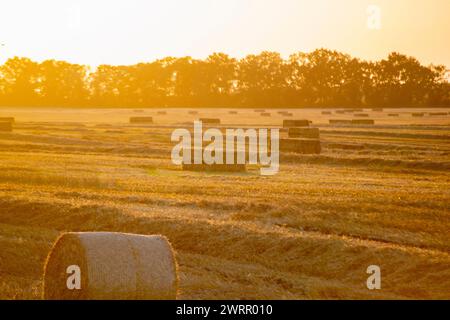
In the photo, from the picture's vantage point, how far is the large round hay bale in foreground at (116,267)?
11445 mm

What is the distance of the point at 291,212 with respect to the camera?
757 inches

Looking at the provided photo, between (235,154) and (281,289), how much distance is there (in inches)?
703

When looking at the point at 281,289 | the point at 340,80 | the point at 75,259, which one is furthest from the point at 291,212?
the point at 340,80

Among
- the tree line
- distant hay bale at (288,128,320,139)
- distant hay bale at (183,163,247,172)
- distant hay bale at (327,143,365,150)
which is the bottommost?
distant hay bale at (183,163,247,172)

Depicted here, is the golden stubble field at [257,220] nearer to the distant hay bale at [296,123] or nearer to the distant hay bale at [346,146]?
the distant hay bale at [346,146]

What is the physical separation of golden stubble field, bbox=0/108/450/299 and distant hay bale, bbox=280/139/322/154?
2598mm

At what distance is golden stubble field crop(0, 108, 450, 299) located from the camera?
13984mm

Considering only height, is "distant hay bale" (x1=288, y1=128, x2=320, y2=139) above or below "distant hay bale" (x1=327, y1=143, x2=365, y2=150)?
above

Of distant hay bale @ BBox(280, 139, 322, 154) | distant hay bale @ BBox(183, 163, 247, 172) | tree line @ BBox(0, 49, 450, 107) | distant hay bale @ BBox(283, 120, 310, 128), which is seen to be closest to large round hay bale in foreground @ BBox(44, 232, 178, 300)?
distant hay bale @ BBox(183, 163, 247, 172)

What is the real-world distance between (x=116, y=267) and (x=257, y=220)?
7504 mm

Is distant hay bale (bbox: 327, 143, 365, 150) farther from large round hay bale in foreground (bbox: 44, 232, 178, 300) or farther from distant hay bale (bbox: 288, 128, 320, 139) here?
large round hay bale in foreground (bbox: 44, 232, 178, 300)

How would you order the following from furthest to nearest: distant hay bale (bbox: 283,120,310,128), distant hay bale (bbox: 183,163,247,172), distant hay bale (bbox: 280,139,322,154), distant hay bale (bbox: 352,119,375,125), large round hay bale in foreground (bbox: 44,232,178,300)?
distant hay bale (bbox: 352,119,375,125) → distant hay bale (bbox: 283,120,310,128) → distant hay bale (bbox: 280,139,322,154) → distant hay bale (bbox: 183,163,247,172) → large round hay bale in foreground (bbox: 44,232,178,300)

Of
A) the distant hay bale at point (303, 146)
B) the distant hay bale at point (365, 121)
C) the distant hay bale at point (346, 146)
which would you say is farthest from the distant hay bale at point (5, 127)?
the distant hay bale at point (365, 121)
